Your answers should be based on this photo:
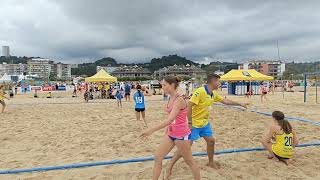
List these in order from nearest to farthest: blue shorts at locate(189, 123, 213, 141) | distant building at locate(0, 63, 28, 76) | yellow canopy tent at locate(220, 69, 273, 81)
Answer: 1. blue shorts at locate(189, 123, 213, 141)
2. yellow canopy tent at locate(220, 69, 273, 81)
3. distant building at locate(0, 63, 28, 76)

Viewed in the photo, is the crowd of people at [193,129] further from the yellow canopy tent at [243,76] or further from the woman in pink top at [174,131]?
the yellow canopy tent at [243,76]

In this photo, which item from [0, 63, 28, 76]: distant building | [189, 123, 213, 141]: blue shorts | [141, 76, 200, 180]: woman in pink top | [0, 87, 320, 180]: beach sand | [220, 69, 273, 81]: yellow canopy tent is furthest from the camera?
[0, 63, 28, 76]: distant building

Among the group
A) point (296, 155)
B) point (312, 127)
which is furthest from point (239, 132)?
point (296, 155)

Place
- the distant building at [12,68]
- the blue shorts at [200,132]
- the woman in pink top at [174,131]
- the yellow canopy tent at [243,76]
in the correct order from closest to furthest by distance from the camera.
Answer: the woman in pink top at [174,131] → the blue shorts at [200,132] → the yellow canopy tent at [243,76] → the distant building at [12,68]

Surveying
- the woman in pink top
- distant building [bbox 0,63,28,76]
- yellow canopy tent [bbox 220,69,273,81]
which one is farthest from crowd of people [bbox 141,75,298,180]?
distant building [bbox 0,63,28,76]

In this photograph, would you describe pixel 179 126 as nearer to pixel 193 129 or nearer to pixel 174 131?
pixel 174 131

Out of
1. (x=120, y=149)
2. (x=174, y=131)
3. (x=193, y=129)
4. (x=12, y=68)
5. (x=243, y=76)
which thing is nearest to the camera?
(x=174, y=131)

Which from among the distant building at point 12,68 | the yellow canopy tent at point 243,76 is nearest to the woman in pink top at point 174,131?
the yellow canopy tent at point 243,76

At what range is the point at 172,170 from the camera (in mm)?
4484

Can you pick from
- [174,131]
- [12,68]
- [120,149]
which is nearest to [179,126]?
[174,131]

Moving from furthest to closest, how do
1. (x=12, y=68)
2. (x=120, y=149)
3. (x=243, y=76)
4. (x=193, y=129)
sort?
(x=12, y=68)
(x=243, y=76)
(x=120, y=149)
(x=193, y=129)

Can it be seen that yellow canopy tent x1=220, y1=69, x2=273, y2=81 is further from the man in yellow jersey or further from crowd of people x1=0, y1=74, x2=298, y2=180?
the man in yellow jersey

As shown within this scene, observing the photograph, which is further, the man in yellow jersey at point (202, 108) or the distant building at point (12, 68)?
the distant building at point (12, 68)

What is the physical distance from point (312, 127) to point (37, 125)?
7910 mm
